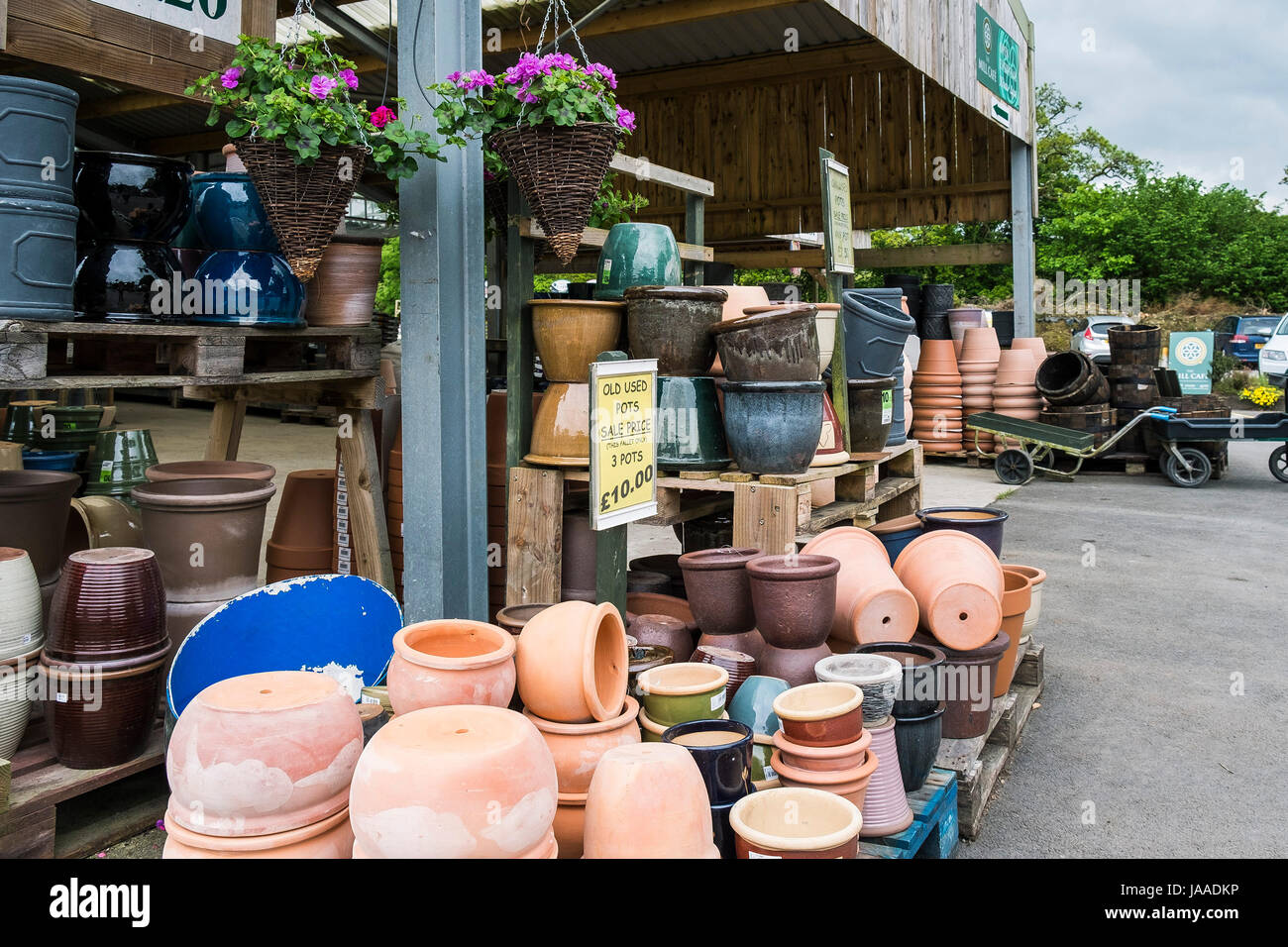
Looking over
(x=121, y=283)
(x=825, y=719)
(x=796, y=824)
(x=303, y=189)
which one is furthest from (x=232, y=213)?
(x=796, y=824)

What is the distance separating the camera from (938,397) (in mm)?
10797

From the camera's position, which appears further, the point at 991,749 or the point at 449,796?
the point at 991,749

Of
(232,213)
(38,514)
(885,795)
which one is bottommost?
(885,795)

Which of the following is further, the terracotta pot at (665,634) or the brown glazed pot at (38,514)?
the terracotta pot at (665,634)

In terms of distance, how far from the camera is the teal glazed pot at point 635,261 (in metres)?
3.55

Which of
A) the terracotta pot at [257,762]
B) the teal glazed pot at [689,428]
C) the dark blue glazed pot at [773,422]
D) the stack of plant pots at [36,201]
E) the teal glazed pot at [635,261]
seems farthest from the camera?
the teal glazed pot at [635,261]

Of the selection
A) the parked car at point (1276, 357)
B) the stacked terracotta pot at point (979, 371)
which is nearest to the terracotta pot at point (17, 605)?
the stacked terracotta pot at point (979, 371)

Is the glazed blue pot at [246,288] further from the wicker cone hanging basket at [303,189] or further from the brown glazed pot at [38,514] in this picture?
the brown glazed pot at [38,514]

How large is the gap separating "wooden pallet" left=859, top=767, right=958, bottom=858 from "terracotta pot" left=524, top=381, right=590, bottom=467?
141 centimetres

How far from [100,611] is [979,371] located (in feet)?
31.4

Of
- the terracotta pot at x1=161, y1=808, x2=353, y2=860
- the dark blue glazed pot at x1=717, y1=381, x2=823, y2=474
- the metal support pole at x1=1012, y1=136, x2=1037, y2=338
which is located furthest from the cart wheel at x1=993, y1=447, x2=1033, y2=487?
the terracotta pot at x1=161, y1=808, x2=353, y2=860

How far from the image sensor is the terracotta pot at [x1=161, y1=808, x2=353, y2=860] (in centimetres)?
169

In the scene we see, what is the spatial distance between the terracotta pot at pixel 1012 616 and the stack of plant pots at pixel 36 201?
291cm

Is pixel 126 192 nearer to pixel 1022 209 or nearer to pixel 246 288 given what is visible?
pixel 246 288
